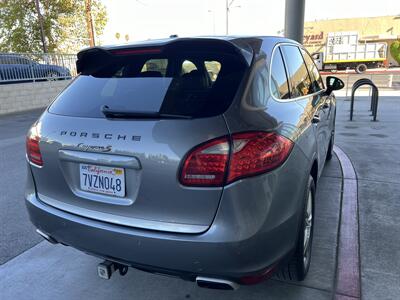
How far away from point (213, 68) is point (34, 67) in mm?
13678

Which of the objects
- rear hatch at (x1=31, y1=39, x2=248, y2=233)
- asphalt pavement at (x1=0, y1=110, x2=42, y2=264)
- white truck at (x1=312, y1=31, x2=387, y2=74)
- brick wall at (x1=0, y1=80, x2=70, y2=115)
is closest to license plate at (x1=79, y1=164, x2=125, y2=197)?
rear hatch at (x1=31, y1=39, x2=248, y2=233)

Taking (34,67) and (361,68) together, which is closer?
(34,67)

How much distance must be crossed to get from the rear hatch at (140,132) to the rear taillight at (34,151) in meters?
0.05

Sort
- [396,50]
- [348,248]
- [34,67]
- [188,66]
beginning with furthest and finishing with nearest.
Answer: [396,50]
[34,67]
[348,248]
[188,66]

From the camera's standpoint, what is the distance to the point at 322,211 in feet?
13.0

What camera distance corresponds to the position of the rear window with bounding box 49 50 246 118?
6.71 feet

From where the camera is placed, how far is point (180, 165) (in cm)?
191

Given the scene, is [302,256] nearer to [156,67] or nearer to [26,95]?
[156,67]

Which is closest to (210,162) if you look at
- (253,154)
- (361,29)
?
(253,154)

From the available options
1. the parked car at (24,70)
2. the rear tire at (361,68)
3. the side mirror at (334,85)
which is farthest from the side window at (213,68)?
the rear tire at (361,68)

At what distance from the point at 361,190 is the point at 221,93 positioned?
3206 millimetres

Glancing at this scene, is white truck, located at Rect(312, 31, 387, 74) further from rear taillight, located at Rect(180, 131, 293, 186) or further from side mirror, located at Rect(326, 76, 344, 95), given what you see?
rear taillight, located at Rect(180, 131, 293, 186)

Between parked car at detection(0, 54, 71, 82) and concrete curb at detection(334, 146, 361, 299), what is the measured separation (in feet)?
40.1

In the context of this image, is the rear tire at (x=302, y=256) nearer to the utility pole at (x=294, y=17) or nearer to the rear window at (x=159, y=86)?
the rear window at (x=159, y=86)
